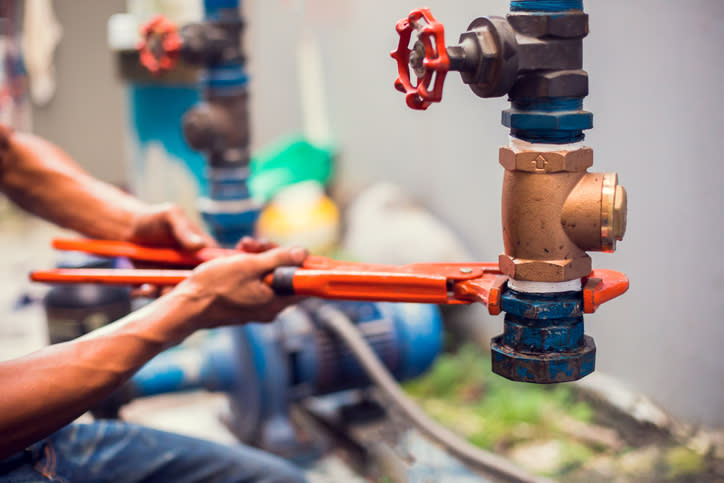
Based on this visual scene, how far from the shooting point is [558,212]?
2.65 feet

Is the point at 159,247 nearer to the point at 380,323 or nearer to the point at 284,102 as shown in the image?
the point at 380,323

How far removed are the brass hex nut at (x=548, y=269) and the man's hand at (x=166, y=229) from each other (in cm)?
52

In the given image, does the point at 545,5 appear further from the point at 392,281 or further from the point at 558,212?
the point at 392,281

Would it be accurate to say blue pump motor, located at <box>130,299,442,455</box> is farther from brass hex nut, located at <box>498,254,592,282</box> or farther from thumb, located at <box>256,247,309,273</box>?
brass hex nut, located at <box>498,254,592,282</box>

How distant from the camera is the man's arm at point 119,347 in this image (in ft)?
2.87

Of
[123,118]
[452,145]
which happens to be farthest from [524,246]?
[123,118]

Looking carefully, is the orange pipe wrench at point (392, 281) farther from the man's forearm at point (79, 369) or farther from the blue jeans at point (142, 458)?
the blue jeans at point (142, 458)

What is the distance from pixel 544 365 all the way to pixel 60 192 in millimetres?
936

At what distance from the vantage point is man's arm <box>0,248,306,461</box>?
87 cm

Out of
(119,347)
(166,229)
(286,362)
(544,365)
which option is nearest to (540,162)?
(544,365)

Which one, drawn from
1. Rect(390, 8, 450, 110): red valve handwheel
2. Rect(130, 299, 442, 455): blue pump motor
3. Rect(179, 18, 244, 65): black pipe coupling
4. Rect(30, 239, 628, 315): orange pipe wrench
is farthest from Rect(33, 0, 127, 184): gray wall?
Rect(390, 8, 450, 110): red valve handwheel

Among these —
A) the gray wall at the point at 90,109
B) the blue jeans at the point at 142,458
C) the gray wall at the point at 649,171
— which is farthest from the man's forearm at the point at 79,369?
the gray wall at the point at 90,109

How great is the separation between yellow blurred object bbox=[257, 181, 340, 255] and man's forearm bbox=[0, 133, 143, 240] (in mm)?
1375

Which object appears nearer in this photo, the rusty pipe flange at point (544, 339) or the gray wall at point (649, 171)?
the rusty pipe flange at point (544, 339)
